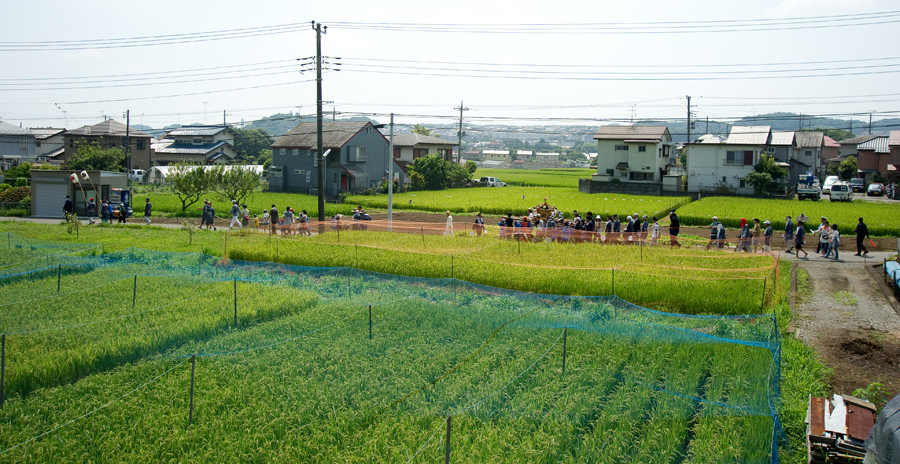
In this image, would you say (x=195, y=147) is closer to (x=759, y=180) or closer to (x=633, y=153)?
(x=633, y=153)

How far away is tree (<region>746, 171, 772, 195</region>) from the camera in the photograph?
1844 inches

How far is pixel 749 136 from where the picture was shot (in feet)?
172

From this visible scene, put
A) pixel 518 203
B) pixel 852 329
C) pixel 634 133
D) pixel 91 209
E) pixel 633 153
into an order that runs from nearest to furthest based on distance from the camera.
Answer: pixel 852 329
pixel 91 209
pixel 518 203
pixel 633 153
pixel 634 133

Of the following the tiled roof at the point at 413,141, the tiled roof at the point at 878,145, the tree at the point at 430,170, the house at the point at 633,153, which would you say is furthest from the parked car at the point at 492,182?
the tiled roof at the point at 878,145

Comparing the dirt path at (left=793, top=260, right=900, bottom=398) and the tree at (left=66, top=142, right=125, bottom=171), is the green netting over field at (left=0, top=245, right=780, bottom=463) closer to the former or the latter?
the dirt path at (left=793, top=260, right=900, bottom=398)

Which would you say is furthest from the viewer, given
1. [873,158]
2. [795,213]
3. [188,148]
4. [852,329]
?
[188,148]

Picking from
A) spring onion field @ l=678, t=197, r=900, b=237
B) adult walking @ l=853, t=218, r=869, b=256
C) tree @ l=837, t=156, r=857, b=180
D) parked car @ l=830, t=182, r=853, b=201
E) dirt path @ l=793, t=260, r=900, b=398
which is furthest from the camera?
tree @ l=837, t=156, r=857, b=180

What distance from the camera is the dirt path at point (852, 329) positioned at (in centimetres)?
978

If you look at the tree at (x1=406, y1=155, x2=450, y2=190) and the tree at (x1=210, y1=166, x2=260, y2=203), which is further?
the tree at (x1=406, y1=155, x2=450, y2=190)

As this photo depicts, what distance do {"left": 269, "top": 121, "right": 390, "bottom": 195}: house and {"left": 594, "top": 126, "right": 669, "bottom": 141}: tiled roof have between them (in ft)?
69.4

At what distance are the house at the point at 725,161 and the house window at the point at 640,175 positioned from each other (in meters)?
3.47

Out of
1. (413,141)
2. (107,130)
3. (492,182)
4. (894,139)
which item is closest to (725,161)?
(894,139)

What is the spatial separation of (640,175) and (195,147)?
5043cm

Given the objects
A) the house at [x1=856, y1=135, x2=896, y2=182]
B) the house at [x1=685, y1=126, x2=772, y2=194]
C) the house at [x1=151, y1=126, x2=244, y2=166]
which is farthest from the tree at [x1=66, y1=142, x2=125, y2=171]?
the house at [x1=856, y1=135, x2=896, y2=182]
